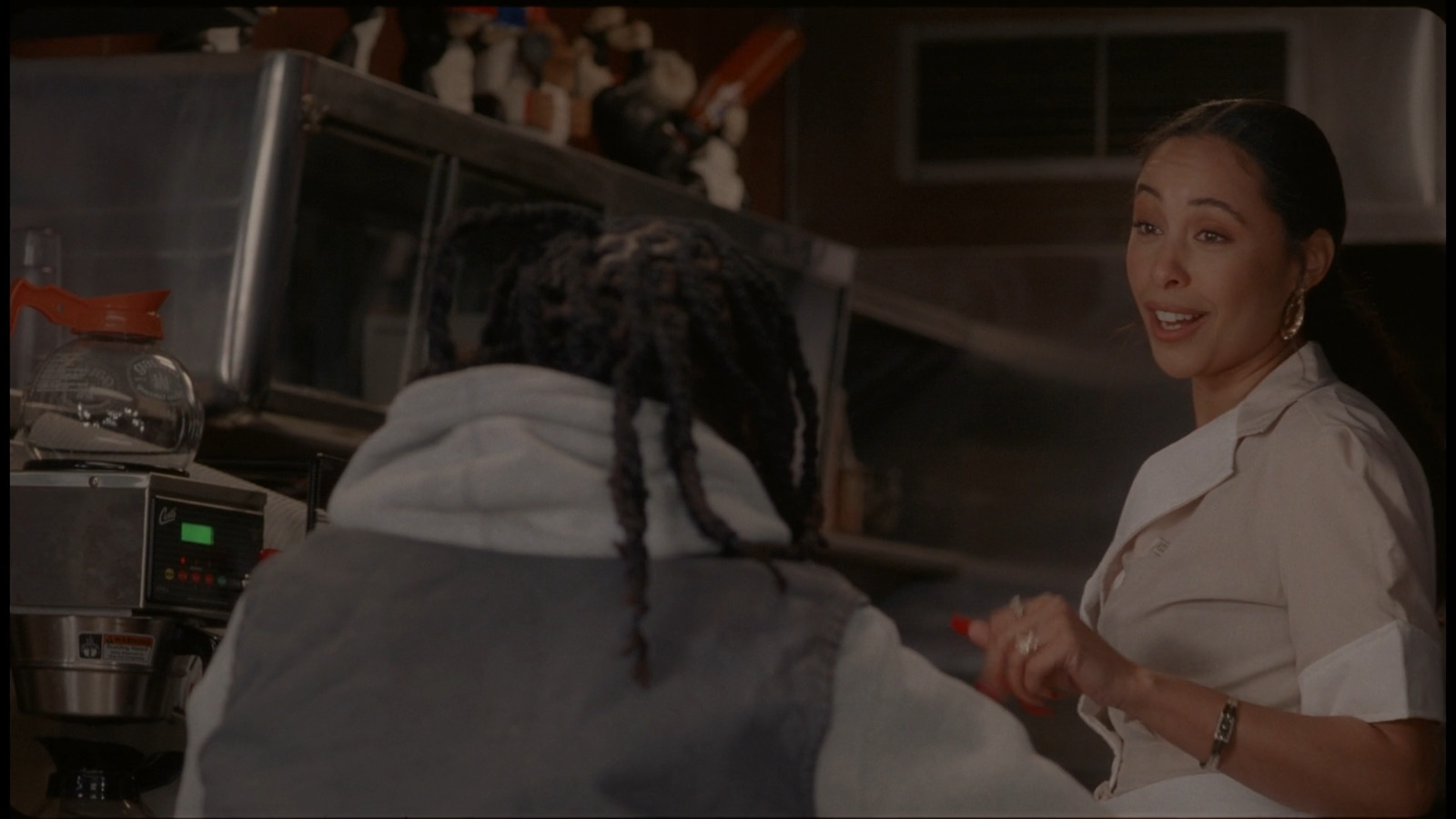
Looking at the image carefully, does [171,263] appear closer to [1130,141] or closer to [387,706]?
[387,706]

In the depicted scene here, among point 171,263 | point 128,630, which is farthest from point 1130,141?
point 128,630

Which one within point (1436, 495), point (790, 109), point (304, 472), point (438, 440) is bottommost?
point (1436, 495)

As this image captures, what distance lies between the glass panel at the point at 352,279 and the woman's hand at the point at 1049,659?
1.80 meters

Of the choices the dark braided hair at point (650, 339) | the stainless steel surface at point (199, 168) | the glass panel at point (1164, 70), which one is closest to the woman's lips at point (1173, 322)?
the dark braided hair at point (650, 339)

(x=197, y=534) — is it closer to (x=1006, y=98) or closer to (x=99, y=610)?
(x=99, y=610)

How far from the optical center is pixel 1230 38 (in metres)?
4.22

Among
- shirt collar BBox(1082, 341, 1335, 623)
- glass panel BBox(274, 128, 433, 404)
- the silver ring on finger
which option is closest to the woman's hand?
the silver ring on finger

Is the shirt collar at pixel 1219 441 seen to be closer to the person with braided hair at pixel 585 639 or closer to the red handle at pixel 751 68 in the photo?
the person with braided hair at pixel 585 639

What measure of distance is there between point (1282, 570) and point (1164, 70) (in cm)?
303

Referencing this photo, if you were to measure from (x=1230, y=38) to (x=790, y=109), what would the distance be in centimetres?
110

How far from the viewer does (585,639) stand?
102 cm

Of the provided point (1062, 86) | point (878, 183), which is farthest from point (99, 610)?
point (1062, 86)

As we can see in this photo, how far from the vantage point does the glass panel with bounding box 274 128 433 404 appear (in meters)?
3.03

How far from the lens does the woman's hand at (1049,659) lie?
1.35 metres
